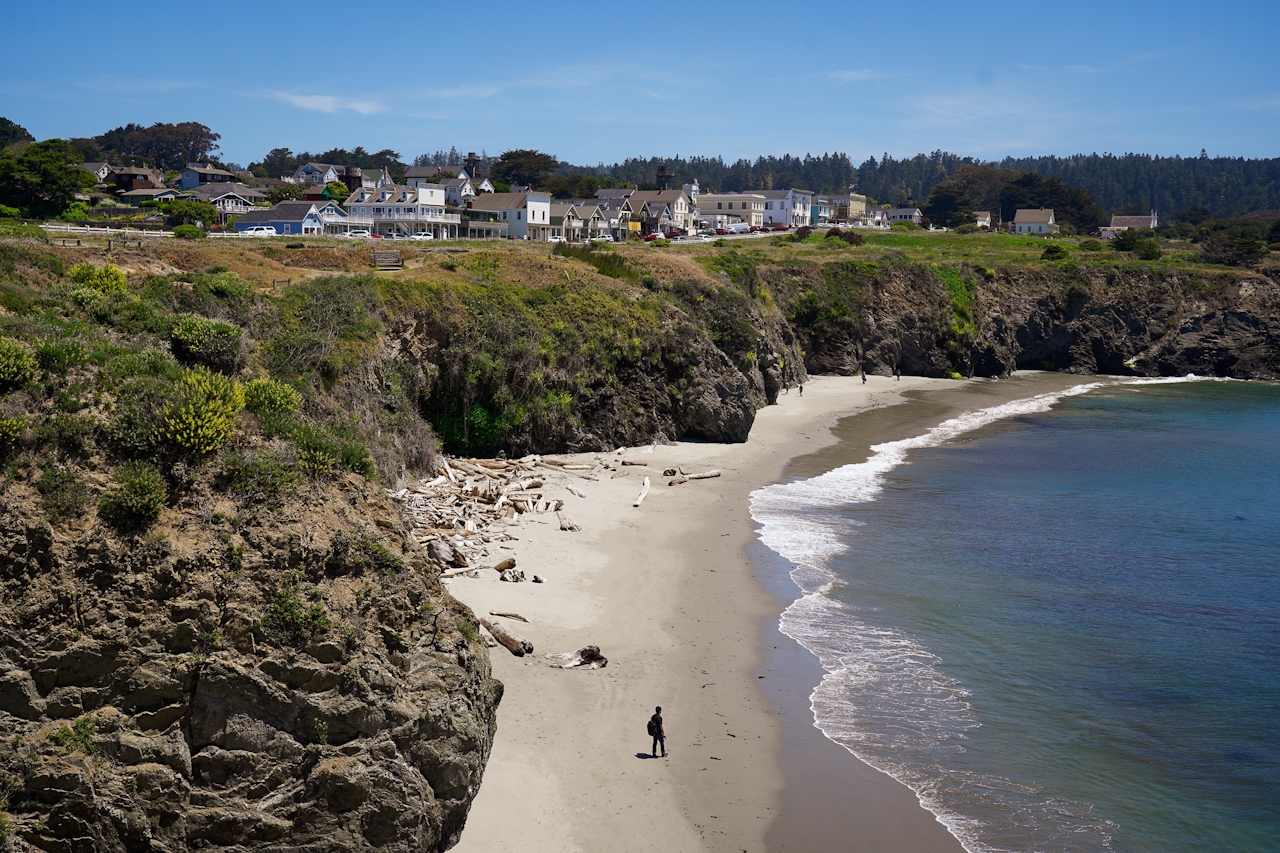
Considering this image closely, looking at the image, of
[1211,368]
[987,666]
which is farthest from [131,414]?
[1211,368]

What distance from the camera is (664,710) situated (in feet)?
50.0

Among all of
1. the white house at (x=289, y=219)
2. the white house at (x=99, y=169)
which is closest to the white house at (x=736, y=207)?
the white house at (x=289, y=219)

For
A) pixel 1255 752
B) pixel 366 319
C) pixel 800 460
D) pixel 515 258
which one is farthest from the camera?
pixel 515 258

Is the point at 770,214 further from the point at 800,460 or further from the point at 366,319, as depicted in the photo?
the point at 366,319

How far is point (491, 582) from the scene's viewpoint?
63.8 feet

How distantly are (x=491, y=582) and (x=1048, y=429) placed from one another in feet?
116

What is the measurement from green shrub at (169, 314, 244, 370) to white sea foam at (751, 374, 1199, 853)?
12.9m

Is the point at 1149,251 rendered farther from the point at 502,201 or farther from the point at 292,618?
the point at 292,618

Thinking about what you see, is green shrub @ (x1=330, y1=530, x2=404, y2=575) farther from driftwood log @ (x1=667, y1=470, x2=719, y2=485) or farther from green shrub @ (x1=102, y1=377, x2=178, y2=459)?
driftwood log @ (x1=667, y1=470, x2=719, y2=485)

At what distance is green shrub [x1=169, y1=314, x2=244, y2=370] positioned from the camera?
17.3m

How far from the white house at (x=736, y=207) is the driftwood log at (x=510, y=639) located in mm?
114531

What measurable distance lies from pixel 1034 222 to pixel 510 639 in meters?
130

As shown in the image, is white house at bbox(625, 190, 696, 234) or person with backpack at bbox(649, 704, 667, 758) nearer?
person with backpack at bbox(649, 704, 667, 758)

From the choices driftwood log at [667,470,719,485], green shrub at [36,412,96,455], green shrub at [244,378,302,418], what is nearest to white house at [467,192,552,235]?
driftwood log at [667,470,719,485]
